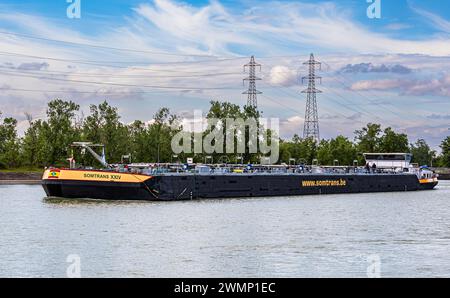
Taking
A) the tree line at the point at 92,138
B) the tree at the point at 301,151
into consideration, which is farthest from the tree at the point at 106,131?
the tree at the point at 301,151

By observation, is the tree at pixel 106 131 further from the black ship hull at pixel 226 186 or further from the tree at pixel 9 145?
the black ship hull at pixel 226 186

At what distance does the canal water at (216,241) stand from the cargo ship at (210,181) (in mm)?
3516

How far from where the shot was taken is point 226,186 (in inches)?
2734

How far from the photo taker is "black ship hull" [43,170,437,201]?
194 ft

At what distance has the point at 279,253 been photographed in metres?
31.6

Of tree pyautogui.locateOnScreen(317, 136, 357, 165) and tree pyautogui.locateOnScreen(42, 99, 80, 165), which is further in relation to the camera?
tree pyautogui.locateOnScreen(317, 136, 357, 165)

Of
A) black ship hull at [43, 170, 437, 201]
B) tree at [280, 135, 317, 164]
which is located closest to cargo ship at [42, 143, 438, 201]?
black ship hull at [43, 170, 437, 201]

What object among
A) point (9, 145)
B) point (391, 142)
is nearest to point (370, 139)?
point (391, 142)

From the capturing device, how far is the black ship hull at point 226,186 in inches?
2333

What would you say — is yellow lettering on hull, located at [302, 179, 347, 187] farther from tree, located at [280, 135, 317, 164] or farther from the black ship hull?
tree, located at [280, 135, 317, 164]

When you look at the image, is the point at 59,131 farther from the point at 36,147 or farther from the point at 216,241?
the point at 216,241

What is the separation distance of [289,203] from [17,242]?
1307 inches

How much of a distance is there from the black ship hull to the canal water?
3.42m

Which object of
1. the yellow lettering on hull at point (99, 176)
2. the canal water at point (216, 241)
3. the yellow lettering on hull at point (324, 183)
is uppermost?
the yellow lettering on hull at point (99, 176)
